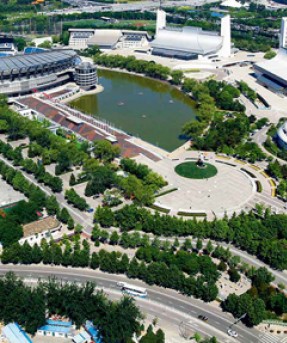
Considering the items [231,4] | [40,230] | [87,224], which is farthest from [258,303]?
[231,4]

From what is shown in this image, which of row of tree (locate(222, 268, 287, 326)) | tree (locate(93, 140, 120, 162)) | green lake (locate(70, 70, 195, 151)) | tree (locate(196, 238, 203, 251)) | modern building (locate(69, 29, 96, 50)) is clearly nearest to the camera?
row of tree (locate(222, 268, 287, 326))

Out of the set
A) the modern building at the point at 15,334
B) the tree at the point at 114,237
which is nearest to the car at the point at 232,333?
the tree at the point at 114,237

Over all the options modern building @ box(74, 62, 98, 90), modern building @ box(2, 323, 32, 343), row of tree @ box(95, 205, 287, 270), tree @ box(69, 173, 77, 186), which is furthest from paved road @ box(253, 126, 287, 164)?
modern building @ box(2, 323, 32, 343)

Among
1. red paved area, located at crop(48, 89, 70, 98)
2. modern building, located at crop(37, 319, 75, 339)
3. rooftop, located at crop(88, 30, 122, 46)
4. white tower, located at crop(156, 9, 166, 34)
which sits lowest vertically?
modern building, located at crop(37, 319, 75, 339)

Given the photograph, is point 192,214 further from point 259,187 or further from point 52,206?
point 52,206

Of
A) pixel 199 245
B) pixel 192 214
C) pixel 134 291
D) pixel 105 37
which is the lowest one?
pixel 134 291

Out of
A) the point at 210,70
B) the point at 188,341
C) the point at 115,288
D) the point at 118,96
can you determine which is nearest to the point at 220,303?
the point at 188,341

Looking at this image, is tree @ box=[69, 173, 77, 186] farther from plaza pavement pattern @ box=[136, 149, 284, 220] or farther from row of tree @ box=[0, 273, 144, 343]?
row of tree @ box=[0, 273, 144, 343]
